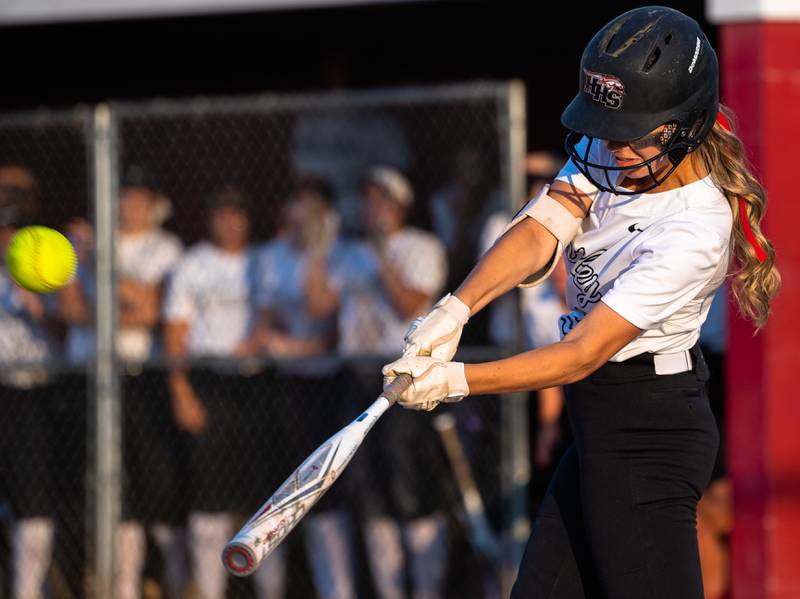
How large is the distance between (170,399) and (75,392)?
51cm

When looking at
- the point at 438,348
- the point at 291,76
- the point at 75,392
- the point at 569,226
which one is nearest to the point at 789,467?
the point at 569,226

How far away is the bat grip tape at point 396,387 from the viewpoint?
275 centimetres

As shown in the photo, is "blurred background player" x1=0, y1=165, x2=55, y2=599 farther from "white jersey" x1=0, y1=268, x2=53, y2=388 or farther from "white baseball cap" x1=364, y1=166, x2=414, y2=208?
"white baseball cap" x1=364, y1=166, x2=414, y2=208

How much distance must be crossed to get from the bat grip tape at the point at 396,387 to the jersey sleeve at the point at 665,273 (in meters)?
0.49

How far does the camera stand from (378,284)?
579cm

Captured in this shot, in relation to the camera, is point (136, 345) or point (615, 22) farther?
point (136, 345)

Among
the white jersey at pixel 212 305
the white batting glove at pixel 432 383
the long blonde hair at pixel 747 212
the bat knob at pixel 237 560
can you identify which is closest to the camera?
the bat knob at pixel 237 560

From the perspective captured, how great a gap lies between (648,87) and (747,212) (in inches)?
16.3

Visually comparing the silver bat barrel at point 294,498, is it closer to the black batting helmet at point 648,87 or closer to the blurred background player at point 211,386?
the black batting helmet at point 648,87

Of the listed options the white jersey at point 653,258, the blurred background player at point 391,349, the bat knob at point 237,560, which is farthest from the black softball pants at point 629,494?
the blurred background player at point 391,349

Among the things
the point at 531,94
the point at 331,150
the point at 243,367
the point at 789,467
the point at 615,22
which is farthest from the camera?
the point at 531,94

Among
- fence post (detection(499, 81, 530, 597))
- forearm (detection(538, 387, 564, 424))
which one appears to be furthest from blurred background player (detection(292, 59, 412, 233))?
forearm (detection(538, 387, 564, 424))

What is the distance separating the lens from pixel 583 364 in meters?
2.82

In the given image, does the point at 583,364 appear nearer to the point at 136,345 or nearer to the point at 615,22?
the point at 615,22
